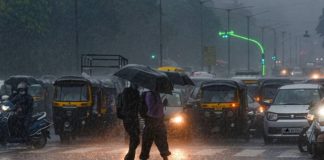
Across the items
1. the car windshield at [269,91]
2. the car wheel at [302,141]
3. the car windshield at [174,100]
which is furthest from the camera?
the car windshield at [269,91]

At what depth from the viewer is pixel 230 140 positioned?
1270 inches

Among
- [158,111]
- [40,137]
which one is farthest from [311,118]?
[40,137]

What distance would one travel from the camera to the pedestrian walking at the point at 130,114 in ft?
63.5

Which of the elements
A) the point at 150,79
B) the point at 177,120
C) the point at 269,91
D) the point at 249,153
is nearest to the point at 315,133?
the point at 249,153

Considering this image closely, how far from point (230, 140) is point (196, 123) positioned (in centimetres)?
177

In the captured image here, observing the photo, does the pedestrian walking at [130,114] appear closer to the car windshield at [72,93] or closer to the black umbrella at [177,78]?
the black umbrella at [177,78]

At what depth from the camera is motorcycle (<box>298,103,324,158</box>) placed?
20.4 m

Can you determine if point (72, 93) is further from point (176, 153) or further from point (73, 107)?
point (176, 153)

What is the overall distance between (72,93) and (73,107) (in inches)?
20.1

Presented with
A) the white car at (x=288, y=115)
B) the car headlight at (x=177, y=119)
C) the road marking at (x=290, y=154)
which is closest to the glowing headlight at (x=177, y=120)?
the car headlight at (x=177, y=119)

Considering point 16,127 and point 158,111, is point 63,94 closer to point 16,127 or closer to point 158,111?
point 16,127

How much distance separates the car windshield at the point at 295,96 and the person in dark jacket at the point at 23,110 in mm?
8305

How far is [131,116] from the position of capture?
19391 millimetres

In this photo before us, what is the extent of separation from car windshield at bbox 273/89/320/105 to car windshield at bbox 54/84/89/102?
6.32 m
